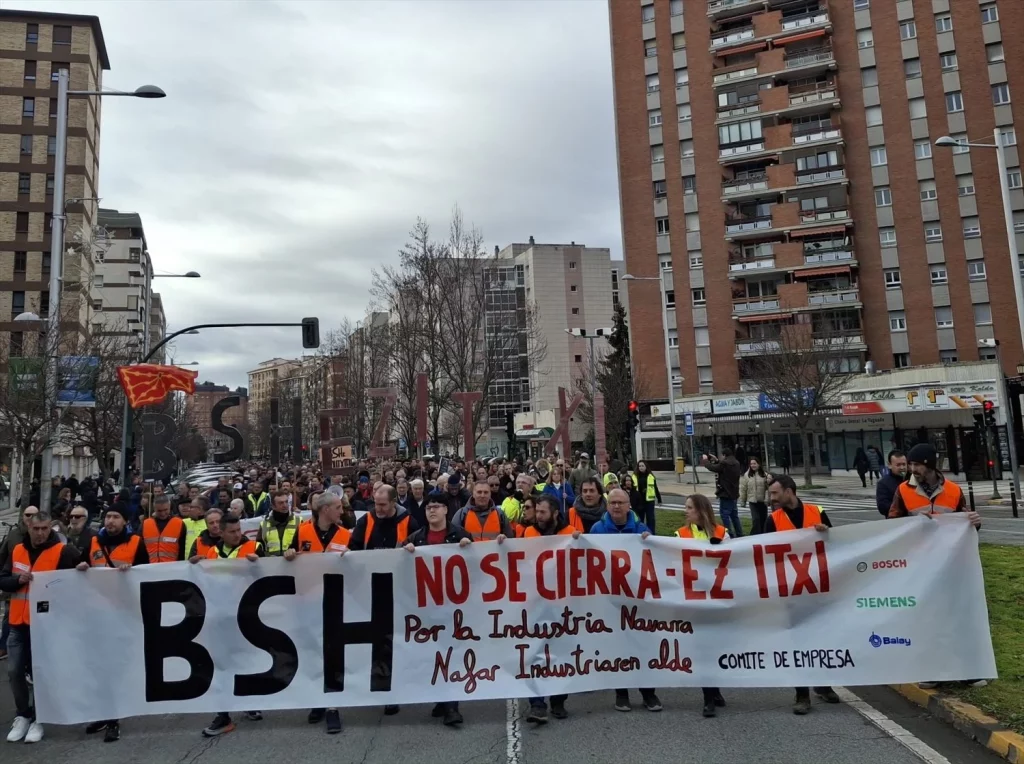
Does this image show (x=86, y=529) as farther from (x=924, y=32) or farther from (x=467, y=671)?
(x=924, y=32)

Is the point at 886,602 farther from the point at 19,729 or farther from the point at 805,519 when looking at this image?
the point at 19,729

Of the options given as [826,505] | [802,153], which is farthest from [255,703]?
[802,153]

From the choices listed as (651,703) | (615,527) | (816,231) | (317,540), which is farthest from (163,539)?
(816,231)

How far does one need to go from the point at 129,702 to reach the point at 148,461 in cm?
892

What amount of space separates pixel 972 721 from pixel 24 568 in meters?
7.19

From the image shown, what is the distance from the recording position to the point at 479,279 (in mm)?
35250

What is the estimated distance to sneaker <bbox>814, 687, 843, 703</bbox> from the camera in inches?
229

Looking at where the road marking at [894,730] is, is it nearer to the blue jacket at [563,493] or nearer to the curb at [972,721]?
the curb at [972,721]

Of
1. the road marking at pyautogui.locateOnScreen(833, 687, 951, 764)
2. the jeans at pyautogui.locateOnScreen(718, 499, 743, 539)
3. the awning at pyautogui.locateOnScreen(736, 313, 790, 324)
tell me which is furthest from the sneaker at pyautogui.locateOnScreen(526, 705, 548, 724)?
the awning at pyautogui.locateOnScreen(736, 313, 790, 324)

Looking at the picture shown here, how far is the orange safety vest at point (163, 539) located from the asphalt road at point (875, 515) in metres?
9.76

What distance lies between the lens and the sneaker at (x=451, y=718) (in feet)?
18.2

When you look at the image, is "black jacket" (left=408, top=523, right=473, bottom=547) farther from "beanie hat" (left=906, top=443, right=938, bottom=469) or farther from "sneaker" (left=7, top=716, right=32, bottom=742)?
"beanie hat" (left=906, top=443, right=938, bottom=469)

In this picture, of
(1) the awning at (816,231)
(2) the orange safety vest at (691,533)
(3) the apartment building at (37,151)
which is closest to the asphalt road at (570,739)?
(2) the orange safety vest at (691,533)

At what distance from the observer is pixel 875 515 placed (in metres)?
20.1
